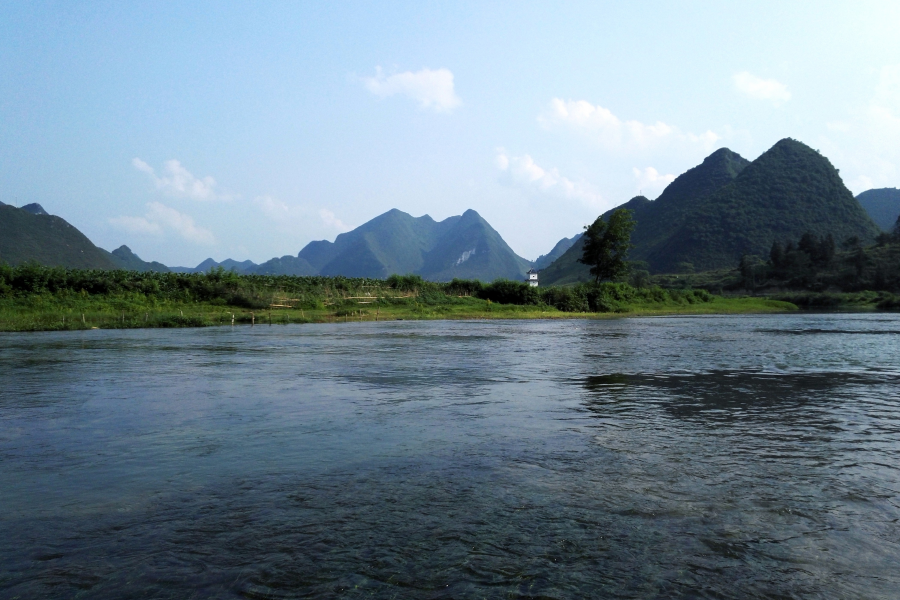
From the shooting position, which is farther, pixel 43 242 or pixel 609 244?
pixel 43 242

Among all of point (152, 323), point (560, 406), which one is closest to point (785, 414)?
point (560, 406)

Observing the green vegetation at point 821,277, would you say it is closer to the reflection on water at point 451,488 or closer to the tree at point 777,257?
the tree at point 777,257

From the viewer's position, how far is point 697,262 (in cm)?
16075

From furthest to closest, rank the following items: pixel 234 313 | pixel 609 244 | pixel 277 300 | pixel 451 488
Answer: pixel 609 244 < pixel 277 300 < pixel 234 313 < pixel 451 488

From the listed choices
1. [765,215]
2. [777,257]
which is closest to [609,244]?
[777,257]

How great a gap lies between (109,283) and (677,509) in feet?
177

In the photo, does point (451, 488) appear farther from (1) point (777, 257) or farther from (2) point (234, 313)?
(1) point (777, 257)

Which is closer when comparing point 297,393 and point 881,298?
point 297,393

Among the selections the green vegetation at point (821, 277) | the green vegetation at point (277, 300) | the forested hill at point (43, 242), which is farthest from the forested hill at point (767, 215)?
the forested hill at point (43, 242)

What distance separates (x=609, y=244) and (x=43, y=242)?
439 feet

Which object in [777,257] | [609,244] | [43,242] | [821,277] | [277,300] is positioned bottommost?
[277,300]

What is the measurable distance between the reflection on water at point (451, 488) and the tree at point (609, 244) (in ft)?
179

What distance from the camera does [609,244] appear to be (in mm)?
70312

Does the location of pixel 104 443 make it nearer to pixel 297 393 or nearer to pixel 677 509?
pixel 297 393
